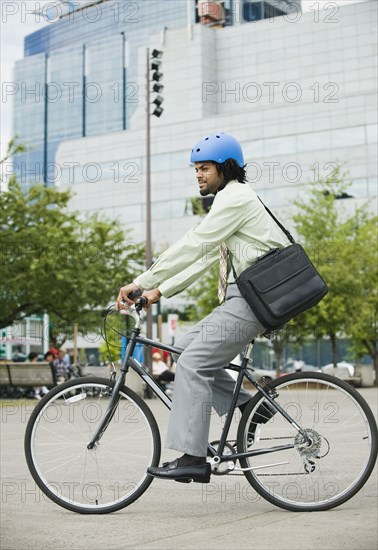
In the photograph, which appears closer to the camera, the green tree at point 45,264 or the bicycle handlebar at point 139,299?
the bicycle handlebar at point 139,299

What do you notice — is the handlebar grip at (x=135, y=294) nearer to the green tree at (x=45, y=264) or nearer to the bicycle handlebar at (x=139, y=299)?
the bicycle handlebar at (x=139, y=299)

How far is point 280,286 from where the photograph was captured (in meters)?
4.72

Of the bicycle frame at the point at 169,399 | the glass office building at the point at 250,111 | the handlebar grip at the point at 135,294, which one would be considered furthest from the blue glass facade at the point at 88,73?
the handlebar grip at the point at 135,294

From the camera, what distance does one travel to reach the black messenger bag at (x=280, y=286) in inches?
185

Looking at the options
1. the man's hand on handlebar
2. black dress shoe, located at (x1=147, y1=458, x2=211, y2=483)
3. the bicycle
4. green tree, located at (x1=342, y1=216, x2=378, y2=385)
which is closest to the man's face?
the man's hand on handlebar

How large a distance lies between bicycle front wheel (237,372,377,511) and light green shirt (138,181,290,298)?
0.74 m

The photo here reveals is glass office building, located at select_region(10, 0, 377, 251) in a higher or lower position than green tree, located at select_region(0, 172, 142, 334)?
higher

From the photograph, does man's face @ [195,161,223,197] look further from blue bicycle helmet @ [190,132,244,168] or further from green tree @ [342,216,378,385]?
green tree @ [342,216,378,385]

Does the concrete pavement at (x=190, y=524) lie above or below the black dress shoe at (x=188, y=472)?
below

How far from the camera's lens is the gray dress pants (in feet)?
15.5

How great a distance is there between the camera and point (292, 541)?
4156 mm

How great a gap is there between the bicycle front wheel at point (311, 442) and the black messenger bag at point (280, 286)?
46 centimetres

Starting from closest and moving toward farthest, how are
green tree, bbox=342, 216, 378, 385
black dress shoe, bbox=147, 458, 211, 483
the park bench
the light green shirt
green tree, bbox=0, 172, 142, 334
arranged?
black dress shoe, bbox=147, 458, 211, 483 < the light green shirt < the park bench < green tree, bbox=0, 172, 142, 334 < green tree, bbox=342, 216, 378, 385

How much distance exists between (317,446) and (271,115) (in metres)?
65.9
